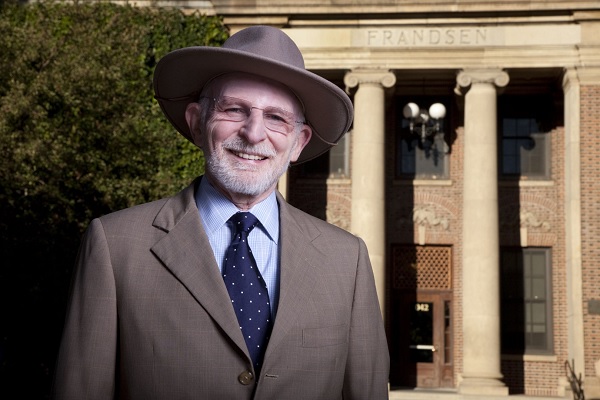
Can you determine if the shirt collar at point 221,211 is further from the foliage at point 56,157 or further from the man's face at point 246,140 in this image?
the foliage at point 56,157

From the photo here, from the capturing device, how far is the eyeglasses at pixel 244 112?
2.94 m

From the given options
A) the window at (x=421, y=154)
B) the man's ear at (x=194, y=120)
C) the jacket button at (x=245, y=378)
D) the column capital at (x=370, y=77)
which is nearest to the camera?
the jacket button at (x=245, y=378)

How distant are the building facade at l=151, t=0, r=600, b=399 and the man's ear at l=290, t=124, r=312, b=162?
1878 centimetres

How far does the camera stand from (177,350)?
2736 mm

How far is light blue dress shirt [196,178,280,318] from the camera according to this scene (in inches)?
116

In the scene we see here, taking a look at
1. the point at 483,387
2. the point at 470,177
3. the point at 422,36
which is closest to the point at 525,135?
the point at 470,177

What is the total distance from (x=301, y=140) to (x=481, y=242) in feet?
62.4

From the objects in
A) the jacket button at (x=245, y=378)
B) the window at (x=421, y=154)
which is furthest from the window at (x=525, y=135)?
the jacket button at (x=245, y=378)

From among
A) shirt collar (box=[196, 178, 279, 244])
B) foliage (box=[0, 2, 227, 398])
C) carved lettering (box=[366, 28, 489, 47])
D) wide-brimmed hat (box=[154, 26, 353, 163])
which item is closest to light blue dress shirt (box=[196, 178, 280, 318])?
shirt collar (box=[196, 178, 279, 244])

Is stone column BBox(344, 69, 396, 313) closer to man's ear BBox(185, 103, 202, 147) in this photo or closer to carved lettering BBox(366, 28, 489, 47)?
carved lettering BBox(366, 28, 489, 47)

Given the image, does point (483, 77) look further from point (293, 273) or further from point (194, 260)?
point (194, 260)

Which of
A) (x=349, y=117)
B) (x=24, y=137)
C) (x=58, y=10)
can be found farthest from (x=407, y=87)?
(x=349, y=117)

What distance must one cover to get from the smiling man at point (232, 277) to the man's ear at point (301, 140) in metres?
0.01

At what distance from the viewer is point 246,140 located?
296 centimetres
